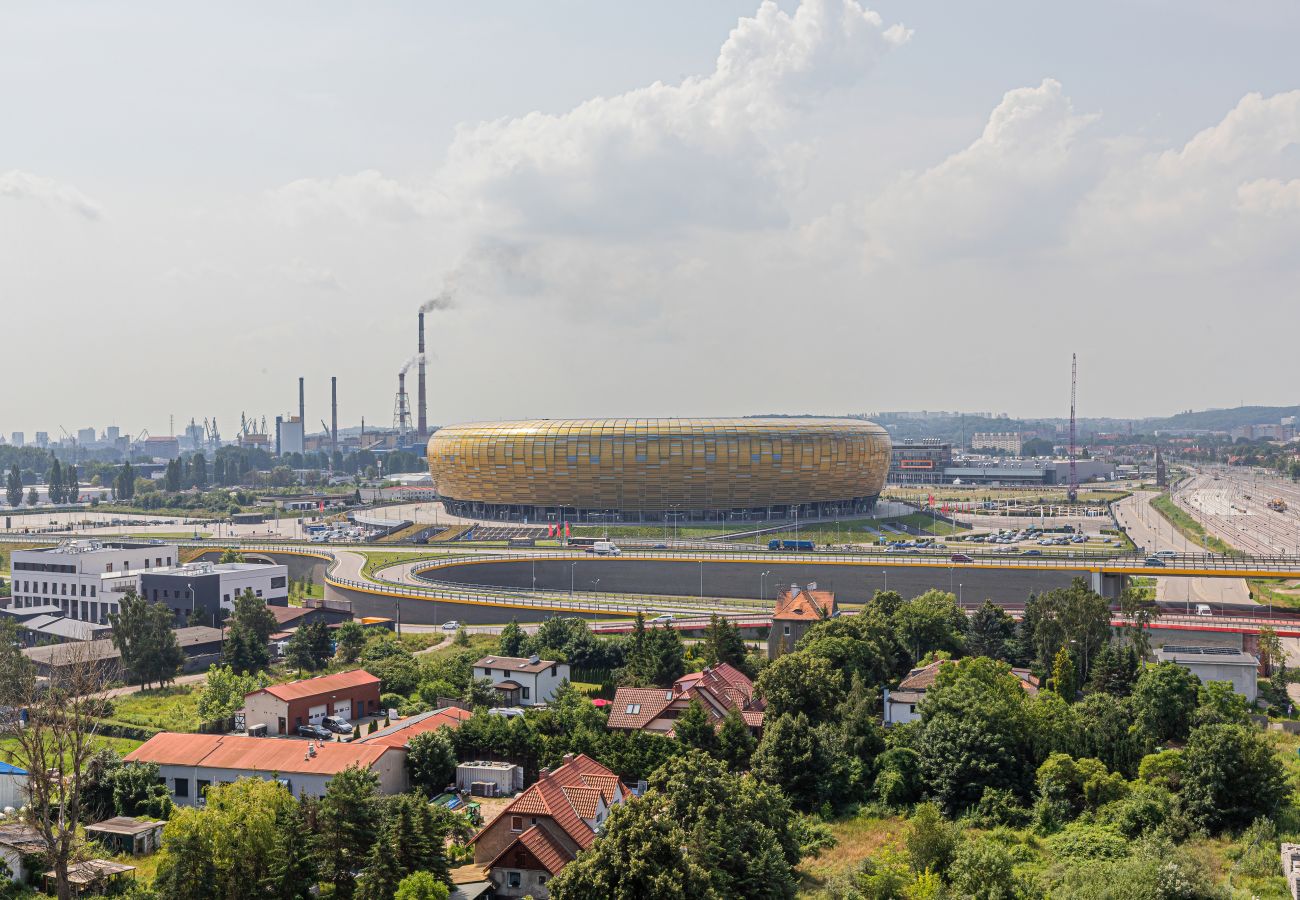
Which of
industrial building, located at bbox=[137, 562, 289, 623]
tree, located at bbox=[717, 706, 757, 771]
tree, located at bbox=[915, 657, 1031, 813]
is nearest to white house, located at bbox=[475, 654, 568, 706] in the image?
tree, located at bbox=[717, 706, 757, 771]

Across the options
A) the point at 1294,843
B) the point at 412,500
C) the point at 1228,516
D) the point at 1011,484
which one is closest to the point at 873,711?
the point at 1294,843

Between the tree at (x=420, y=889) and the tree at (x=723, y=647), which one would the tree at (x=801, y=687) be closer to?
the tree at (x=723, y=647)

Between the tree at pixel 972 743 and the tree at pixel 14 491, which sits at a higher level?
the tree at pixel 14 491

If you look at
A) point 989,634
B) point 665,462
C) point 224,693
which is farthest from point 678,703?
point 665,462

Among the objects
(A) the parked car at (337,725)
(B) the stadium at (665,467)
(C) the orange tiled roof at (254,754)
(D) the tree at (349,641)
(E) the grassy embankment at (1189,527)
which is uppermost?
(B) the stadium at (665,467)

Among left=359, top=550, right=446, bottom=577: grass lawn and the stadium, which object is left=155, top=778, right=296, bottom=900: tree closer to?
left=359, top=550, right=446, bottom=577: grass lawn

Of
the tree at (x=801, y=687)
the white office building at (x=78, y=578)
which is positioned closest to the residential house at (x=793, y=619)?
the tree at (x=801, y=687)
